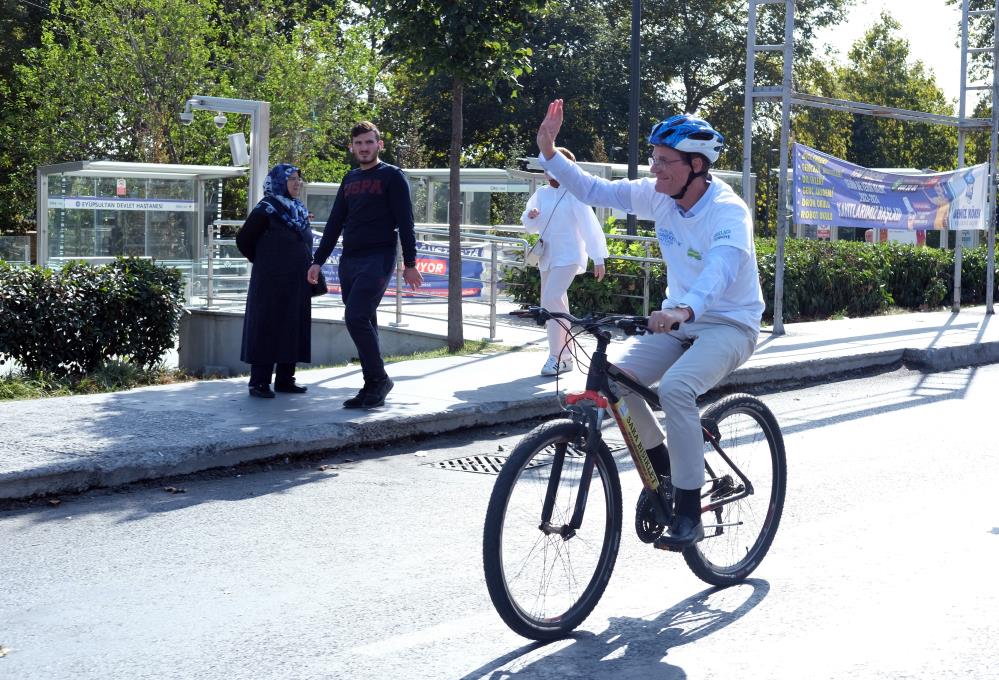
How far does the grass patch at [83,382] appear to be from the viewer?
10.3 meters

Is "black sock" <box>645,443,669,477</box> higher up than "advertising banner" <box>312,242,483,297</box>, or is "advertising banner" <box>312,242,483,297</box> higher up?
"advertising banner" <box>312,242,483,297</box>

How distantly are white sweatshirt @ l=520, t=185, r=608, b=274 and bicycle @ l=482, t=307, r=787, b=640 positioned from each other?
5307mm

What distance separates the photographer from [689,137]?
459cm

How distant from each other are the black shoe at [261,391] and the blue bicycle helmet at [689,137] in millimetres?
4814

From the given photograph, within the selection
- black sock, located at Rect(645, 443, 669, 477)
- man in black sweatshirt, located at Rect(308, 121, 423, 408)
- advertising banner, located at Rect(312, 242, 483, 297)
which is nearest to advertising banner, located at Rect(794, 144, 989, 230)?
advertising banner, located at Rect(312, 242, 483, 297)

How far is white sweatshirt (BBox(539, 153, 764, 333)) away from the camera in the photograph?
451 cm

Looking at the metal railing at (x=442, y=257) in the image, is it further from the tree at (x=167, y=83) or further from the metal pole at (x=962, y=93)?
the tree at (x=167, y=83)

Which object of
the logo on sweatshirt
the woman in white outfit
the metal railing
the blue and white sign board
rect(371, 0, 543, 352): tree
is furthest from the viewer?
the blue and white sign board

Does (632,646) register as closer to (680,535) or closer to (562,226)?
(680,535)

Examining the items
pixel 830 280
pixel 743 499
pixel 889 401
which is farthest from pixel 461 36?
pixel 830 280

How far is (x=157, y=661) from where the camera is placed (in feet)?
13.0

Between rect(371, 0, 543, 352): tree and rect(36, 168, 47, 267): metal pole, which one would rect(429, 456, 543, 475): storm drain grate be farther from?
rect(36, 168, 47, 267): metal pole

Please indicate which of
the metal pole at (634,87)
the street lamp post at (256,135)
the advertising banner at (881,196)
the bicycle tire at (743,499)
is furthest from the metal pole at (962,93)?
the bicycle tire at (743,499)

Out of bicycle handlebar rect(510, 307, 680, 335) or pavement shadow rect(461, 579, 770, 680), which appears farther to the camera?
bicycle handlebar rect(510, 307, 680, 335)
